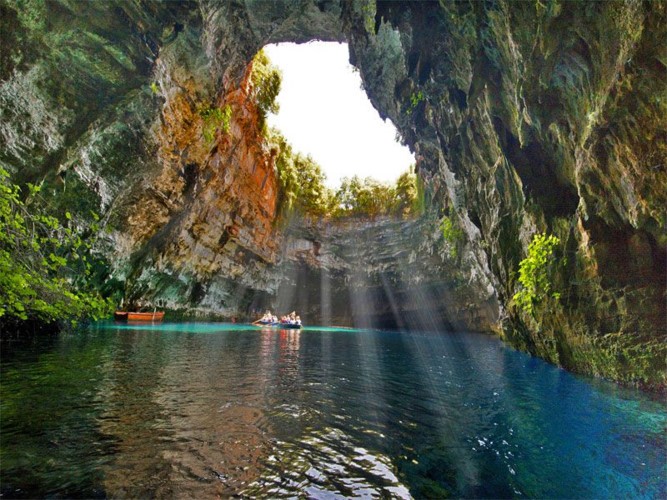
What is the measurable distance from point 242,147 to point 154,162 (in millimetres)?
8649

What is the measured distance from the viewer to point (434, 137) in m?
15.4

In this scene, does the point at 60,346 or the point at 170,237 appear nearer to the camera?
the point at 60,346

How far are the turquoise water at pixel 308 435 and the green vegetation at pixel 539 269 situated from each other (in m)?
2.80

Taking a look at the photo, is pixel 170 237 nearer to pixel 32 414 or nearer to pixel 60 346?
pixel 60 346

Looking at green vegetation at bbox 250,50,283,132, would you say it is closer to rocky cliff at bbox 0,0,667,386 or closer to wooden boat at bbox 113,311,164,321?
rocky cliff at bbox 0,0,667,386

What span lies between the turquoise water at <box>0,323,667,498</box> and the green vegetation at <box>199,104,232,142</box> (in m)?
14.6

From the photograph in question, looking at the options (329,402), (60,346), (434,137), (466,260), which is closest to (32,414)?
(329,402)

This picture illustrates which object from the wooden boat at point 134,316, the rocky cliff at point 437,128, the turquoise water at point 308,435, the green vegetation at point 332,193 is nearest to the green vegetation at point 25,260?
the turquoise water at point 308,435

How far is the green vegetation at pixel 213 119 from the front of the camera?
1838 cm

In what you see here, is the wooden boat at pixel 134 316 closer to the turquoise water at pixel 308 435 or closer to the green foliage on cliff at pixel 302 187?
the green foliage on cliff at pixel 302 187

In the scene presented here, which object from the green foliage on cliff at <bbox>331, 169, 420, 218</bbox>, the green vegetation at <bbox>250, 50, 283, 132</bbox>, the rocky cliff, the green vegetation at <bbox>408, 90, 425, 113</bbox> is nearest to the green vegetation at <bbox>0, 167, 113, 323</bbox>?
the rocky cliff

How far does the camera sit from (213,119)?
61.8ft

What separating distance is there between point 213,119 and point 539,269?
17.7 m

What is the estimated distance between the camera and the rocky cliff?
20.6 feet
